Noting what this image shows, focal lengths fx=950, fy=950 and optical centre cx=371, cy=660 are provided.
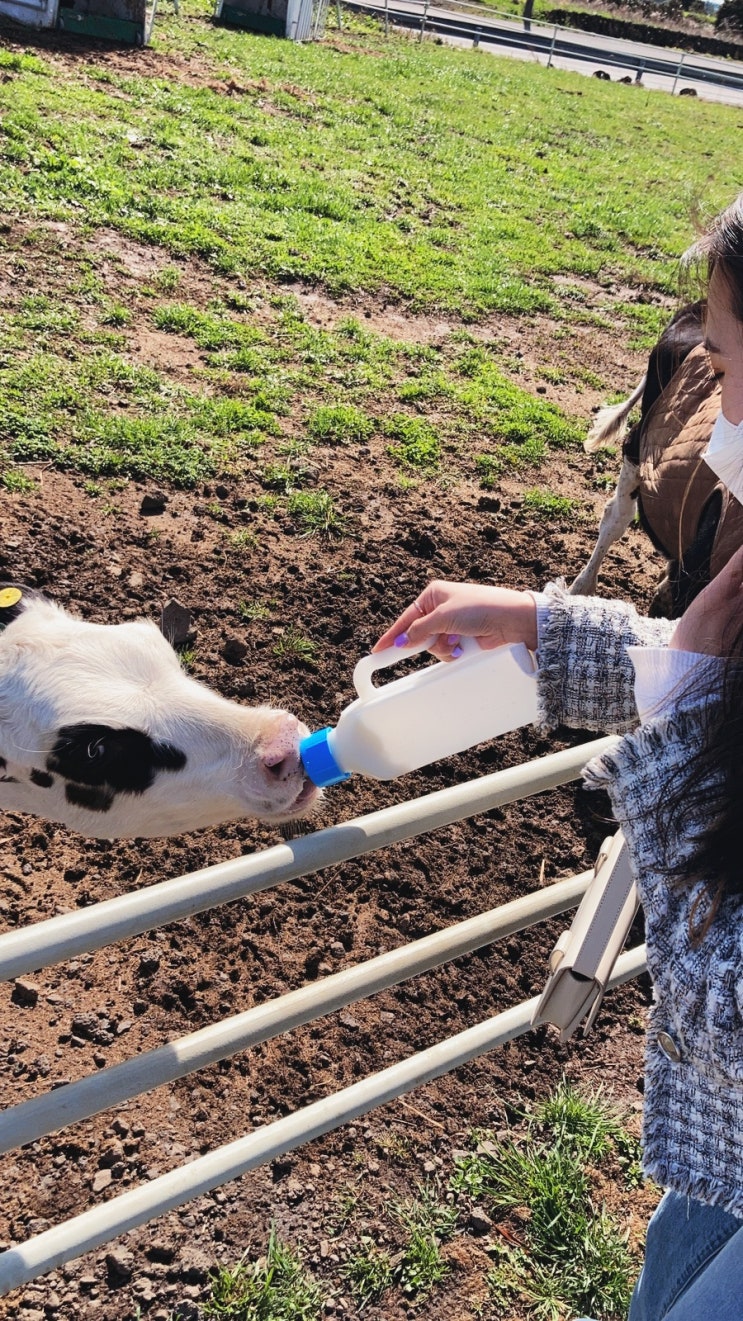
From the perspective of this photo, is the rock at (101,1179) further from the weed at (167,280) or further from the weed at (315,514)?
the weed at (167,280)

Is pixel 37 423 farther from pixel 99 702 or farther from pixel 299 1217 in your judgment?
pixel 299 1217

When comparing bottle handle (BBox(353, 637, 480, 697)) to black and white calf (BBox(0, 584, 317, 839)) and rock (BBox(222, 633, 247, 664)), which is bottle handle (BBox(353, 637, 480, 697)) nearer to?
black and white calf (BBox(0, 584, 317, 839))

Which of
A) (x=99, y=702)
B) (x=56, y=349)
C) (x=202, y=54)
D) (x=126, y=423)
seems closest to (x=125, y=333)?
(x=56, y=349)

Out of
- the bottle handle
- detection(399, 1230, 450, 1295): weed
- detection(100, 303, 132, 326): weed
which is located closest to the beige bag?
the bottle handle

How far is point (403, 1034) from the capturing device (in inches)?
111

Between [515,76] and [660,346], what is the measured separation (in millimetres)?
17645

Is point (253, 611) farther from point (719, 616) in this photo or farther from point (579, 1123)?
point (719, 616)

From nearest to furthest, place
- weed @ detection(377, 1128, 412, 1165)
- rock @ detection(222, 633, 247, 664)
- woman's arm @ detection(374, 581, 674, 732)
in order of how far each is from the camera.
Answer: woman's arm @ detection(374, 581, 674, 732) < weed @ detection(377, 1128, 412, 1165) < rock @ detection(222, 633, 247, 664)

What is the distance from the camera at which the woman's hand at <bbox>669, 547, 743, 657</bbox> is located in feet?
3.89

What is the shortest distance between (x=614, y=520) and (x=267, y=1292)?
11.6 ft

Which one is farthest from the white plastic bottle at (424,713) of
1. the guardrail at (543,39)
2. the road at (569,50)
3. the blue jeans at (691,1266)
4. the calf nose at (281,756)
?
the road at (569,50)

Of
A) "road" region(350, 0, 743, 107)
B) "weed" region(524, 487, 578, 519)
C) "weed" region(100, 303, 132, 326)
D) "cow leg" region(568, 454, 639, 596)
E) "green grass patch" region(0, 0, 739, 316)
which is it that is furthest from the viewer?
"road" region(350, 0, 743, 107)

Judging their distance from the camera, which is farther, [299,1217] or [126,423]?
[126,423]

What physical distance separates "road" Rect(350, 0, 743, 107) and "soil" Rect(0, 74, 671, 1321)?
20555mm
